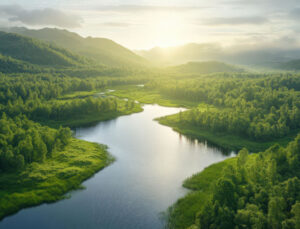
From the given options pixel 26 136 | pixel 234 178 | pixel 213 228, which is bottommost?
pixel 213 228

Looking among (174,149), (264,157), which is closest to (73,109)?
(174,149)

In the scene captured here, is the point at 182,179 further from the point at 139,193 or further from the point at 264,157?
the point at 264,157

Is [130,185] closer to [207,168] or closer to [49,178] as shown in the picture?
[49,178]

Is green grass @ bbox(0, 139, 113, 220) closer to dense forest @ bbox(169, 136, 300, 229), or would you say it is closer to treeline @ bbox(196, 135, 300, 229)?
dense forest @ bbox(169, 136, 300, 229)

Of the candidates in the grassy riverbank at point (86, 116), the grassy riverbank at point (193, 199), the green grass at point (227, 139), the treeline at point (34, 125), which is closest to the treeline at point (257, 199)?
the grassy riverbank at point (193, 199)

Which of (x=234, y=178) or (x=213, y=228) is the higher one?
(x=234, y=178)

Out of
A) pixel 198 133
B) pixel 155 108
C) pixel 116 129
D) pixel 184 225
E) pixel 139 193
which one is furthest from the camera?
pixel 155 108
